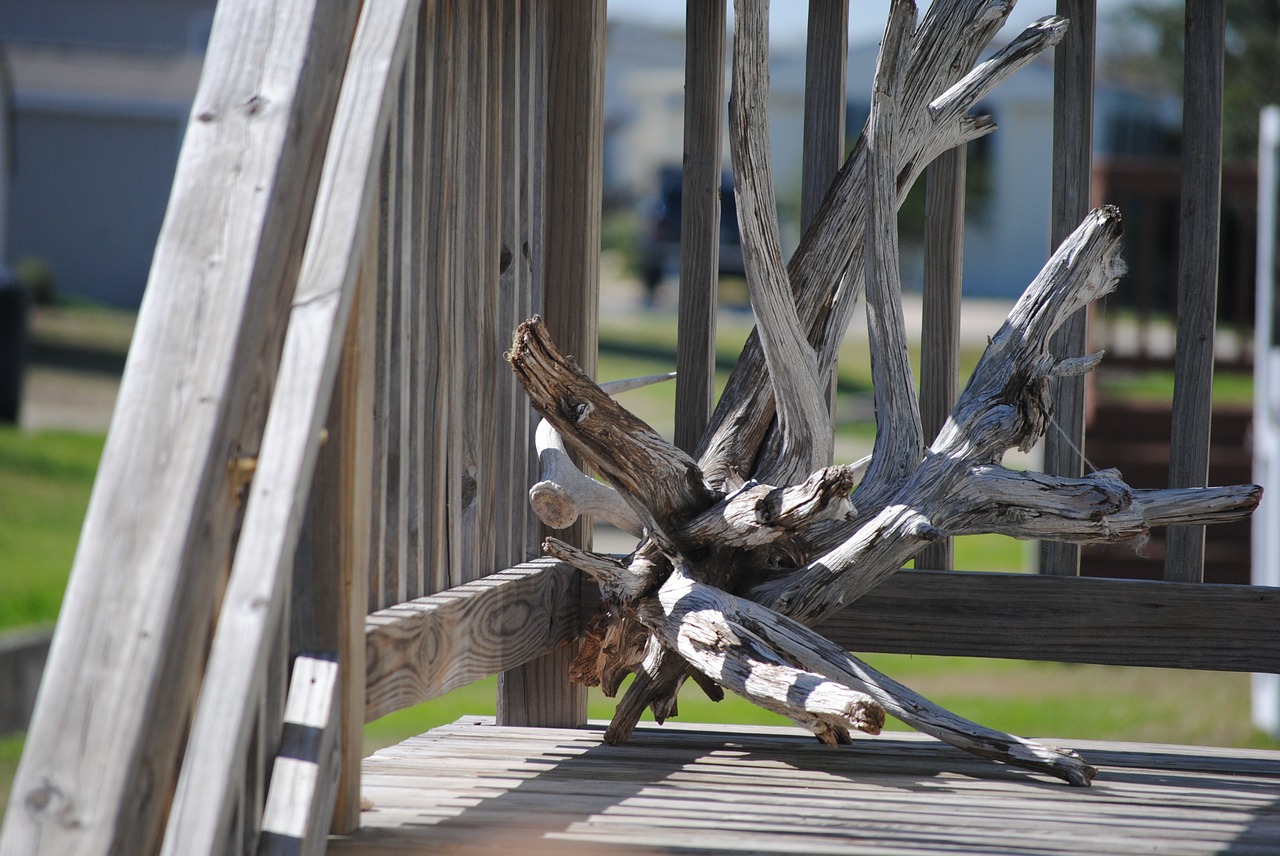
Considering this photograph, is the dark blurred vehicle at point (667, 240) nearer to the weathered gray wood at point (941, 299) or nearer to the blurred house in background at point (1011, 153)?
the blurred house in background at point (1011, 153)

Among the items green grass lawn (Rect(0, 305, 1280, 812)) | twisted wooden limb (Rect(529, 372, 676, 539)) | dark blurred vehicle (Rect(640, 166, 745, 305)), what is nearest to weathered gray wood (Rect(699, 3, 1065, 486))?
twisted wooden limb (Rect(529, 372, 676, 539))

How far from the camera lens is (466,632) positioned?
2.08 metres

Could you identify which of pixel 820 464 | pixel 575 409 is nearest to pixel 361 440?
pixel 575 409

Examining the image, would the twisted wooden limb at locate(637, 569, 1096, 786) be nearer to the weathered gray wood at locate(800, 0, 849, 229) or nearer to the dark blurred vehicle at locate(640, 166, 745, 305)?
the weathered gray wood at locate(800, 0, 849, 229)

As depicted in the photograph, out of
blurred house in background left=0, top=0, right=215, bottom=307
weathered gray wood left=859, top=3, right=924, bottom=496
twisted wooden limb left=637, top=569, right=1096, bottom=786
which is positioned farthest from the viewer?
blurred house in background left=0, top=0, right=215, bottom=307

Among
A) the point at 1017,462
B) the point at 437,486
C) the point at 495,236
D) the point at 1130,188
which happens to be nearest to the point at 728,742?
the point at 437,486

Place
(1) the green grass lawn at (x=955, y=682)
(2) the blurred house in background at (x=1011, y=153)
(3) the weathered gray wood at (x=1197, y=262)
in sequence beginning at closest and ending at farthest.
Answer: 1. (3) the weathered gray wood at (x=1197, y=262)
2. (1) the green grass lawn at (x=955, y=682)
3. (2) the blurred house in background at (x=1011, y=153)

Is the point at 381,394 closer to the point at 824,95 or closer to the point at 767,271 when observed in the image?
the point at 767,271

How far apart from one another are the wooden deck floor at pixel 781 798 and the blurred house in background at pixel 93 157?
19522mm

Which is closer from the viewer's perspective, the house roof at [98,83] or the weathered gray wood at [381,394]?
the weathered gray wood at [381,394]

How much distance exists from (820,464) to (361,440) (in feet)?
2.98

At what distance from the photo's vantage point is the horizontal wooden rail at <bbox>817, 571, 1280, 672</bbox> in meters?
2.35

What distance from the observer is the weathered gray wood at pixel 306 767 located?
150 cm

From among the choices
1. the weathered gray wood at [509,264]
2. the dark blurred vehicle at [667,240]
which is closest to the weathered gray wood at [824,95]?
the weathered gray wood at [509,264]
